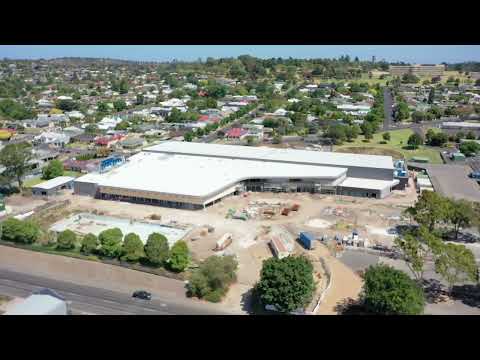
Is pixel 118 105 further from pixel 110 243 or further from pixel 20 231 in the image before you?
pixel 110 243

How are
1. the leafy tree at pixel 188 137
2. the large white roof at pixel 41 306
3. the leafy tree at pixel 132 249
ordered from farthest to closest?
the leafy tree at pixel 188 137, the leafy tree at pixel 132 249, the large white roof at pixel 41 306

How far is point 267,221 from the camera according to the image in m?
16.0


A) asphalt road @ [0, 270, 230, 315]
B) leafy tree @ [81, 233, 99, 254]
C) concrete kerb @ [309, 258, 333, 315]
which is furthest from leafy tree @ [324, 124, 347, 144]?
asphalt road @ [0, 270, 230, 315]

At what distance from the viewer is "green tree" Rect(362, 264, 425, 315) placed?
9.44 meters

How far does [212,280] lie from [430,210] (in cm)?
769

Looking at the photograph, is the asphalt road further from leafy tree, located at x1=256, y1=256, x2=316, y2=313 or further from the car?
leafy tree, located at x1=256, y1=256, x2=316, y2=313

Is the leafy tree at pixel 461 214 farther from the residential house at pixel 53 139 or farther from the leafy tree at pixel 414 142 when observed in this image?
the residential house at pixel 53 139

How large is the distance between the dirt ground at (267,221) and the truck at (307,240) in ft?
0.81

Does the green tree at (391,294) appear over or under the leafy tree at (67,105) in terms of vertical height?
under

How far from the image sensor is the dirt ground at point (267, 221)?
1238cm

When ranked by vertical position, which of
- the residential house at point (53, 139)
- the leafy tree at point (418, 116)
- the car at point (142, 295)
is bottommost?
the car at point (142, 295)

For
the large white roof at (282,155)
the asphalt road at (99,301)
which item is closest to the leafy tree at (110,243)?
the asphalt road at (99,301)

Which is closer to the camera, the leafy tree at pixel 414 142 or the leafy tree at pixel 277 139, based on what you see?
the leafy tree at pixel 414 142
